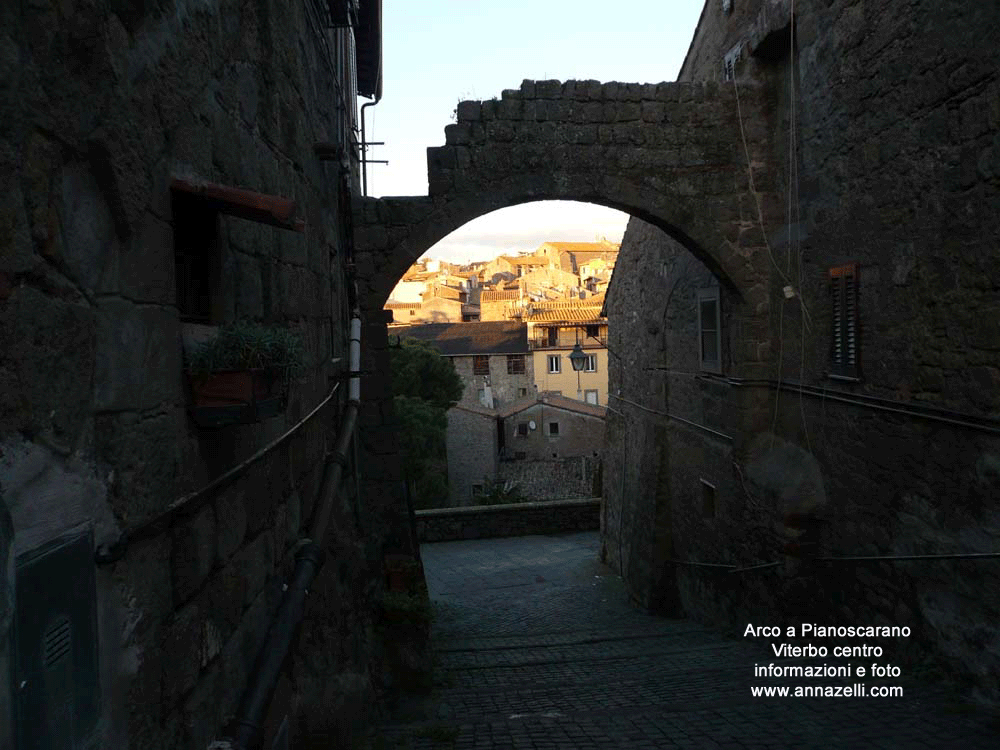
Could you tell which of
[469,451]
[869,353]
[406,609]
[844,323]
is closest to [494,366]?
[469,451]

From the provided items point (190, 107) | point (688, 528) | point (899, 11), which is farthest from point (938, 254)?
point (688, 528)

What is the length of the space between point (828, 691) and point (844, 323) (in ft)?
9.44

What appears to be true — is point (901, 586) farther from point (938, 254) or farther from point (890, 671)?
point (938, 254)

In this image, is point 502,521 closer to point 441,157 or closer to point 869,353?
point 441,157

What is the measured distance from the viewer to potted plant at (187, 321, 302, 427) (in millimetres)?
2287

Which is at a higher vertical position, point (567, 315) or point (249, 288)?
point (567, 315)

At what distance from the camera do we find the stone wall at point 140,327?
4.95ft

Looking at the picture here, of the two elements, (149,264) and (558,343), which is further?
(558,343)

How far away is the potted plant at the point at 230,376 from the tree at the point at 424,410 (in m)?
20.1

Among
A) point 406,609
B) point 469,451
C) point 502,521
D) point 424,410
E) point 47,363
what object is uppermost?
point 47,363

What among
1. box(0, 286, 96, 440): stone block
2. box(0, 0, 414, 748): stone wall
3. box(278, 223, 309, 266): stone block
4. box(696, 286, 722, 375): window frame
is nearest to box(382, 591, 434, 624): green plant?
box(0, 0, 414, 748): stone wall

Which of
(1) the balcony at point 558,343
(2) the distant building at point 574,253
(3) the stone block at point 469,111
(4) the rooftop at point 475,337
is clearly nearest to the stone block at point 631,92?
(3) the stone block at point 469,111

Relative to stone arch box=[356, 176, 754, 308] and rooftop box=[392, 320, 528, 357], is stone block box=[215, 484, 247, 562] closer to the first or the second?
stone arch box=[356, 176, 754, 308]

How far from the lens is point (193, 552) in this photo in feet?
7.64
